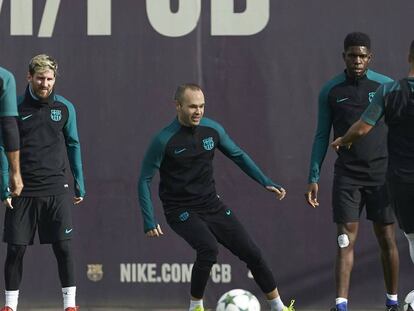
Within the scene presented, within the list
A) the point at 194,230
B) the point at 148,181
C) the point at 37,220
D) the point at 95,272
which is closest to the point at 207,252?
the point at 194,230

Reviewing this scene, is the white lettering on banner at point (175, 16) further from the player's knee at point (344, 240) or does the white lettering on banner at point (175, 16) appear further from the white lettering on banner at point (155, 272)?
the player's knee at point (344, 240)

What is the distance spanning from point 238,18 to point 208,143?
1.63 metres

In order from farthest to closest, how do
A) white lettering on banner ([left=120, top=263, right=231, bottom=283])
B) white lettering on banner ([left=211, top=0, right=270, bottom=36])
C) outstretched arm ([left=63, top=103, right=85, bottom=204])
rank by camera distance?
white lettering on banner ([left=120, top=263, right=231, bottom=283]) → white lettering on banner ([left=211, top=0, right=270, bottom=36]) → outstretched arm ([left=63, top=103, right=85, bottom=204])

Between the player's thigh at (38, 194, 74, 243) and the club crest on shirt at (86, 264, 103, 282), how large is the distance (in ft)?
3.91

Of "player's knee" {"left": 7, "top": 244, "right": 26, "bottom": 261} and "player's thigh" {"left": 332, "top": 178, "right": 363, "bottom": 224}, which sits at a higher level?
"player's thigh" {"left": 332, "top": 178, "right": 363, "bottom": 224}

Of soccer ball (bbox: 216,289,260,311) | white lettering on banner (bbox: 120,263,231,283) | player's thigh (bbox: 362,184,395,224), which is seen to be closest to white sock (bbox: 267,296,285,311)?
soccer ball (bbox: 216,289,260,311)

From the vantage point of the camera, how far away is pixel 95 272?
29.7 ft

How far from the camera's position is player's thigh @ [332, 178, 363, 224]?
780 cm

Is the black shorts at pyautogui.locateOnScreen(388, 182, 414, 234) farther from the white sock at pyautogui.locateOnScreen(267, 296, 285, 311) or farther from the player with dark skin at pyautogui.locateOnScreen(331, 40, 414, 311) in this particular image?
the white sock at pyautogui.locateOnScreen(267, 296, 285, 311)

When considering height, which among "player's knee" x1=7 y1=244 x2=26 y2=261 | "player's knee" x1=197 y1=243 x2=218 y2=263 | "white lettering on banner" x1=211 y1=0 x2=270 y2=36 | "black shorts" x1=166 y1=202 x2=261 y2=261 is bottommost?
"player's knee" x1=7 y1=244 x2=26 y2=261

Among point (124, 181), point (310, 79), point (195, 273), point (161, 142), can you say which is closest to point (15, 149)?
point (161, 142)

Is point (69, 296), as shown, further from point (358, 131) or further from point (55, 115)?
point (358, 131)

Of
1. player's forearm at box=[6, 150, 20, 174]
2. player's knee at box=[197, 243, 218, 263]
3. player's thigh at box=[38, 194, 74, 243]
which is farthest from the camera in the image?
player's thigh at box=[38, 194, 74, 243]

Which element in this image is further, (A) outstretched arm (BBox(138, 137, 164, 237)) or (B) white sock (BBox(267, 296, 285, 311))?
(B) white sock (BBox(267, 296, 285, 311))
